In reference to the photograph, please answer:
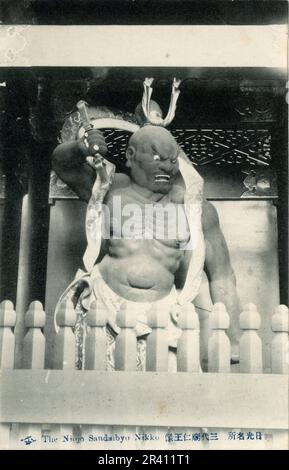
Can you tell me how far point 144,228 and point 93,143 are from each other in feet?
1.54

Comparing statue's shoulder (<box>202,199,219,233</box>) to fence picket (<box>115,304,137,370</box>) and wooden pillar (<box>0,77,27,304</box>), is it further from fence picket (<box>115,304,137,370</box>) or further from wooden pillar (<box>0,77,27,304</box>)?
fence picket (<box>115,304,137,370</box>)

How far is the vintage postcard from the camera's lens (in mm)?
3070

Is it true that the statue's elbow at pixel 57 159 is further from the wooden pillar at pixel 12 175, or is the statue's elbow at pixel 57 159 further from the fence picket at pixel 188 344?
the fence picket at pixel 188 344

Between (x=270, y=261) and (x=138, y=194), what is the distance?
890mm

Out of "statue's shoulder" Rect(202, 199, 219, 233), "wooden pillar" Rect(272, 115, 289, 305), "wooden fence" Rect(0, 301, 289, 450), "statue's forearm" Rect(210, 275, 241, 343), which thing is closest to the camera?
"wooden fence" Rect(0, 301, 289, 450)

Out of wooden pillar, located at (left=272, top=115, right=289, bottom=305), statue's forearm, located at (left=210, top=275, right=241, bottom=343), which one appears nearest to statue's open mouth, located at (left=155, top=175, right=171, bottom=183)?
statue's forearm, located at (left=210, top=275, right=241, bottom=343)

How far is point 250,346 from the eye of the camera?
3184 mm

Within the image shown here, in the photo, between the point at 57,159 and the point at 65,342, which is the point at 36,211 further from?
the point at 65,342

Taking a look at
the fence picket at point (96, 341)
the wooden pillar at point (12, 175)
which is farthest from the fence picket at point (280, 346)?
the wooden pillar at point (12, 175)

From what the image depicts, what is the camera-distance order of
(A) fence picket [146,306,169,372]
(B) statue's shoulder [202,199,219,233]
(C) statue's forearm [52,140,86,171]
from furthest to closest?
(B) statue's shoulder [202,199,219,233], (C) statue's forearm [52,140,86,171], (A) fence picket [146,306,169,372]

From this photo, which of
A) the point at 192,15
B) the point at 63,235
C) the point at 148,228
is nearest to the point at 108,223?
the point at 148,228

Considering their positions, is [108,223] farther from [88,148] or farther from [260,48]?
[260,48]

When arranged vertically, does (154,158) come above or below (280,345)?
Result: above

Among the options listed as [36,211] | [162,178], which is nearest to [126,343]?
[162,178]
